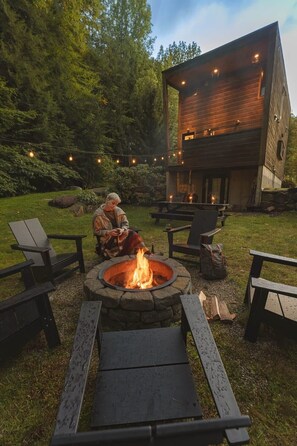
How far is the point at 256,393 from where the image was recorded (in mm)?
1846

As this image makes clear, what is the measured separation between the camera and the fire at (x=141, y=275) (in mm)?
2994

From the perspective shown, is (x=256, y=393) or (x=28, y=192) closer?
(x=256, y=393)

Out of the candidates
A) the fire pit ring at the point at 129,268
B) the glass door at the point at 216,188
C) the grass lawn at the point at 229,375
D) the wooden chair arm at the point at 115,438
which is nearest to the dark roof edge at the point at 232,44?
the glass door at the point at 216,188

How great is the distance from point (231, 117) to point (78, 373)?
14166 mm

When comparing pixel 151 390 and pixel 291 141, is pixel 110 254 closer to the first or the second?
pixel 151 390

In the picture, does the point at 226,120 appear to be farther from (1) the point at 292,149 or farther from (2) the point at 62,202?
(1) the point at 292,149

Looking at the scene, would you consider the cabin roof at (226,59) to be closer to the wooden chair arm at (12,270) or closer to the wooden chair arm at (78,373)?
the wooden chair arm at (12,270)

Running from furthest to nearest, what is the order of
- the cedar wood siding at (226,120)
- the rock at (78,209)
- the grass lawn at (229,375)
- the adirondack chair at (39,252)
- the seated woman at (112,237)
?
the cedar wood siding at (226,120) < the rock at (78,209) < the seated woman at (112,237) < the adirondack chair at (39,252) < the grass lawn at (229,375)

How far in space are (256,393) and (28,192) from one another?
1399cm

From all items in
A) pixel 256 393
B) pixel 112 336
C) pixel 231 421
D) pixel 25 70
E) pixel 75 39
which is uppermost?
pixel 75 39

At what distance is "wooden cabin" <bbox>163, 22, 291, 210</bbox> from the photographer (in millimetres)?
9906

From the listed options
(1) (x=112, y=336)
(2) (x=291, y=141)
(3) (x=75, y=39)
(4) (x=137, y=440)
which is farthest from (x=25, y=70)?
(2) (x=291, y=141)

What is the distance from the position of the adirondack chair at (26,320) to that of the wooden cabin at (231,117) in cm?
1046

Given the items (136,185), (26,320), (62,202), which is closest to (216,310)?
(26,320)
